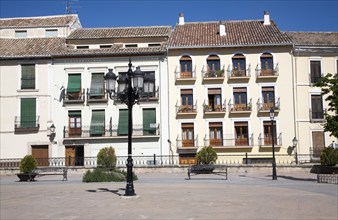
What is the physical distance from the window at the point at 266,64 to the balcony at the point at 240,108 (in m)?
2.67

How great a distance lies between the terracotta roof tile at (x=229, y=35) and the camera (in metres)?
35.0

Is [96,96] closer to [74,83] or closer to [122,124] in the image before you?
[74,83]

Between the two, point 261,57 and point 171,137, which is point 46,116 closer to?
point 171,137

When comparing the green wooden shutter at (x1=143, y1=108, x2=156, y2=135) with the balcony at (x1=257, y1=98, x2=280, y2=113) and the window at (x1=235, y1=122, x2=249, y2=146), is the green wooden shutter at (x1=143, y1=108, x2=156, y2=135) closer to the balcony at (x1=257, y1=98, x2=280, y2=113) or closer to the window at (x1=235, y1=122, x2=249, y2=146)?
the window at (x1=235, y1=122, x2=249, y2=146)

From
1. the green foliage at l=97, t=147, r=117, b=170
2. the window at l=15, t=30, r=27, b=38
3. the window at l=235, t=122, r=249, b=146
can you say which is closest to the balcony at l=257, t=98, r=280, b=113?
the window at l=235, t=122, r=249, b=146

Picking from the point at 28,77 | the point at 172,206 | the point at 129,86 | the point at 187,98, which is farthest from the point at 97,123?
the point at 172,206

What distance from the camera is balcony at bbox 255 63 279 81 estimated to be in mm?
34750

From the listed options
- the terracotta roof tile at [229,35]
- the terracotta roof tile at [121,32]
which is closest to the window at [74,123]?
the terracotta roof tile at [121,32]

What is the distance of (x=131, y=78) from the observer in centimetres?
1362

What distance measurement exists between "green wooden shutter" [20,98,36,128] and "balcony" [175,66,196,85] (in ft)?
38.5

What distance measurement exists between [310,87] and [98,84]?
1695 cm

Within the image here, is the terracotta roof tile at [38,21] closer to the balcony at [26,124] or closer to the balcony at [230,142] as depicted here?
the balcony at [26,124]

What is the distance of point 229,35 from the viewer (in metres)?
36.8

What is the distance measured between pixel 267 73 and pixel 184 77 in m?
6.61
